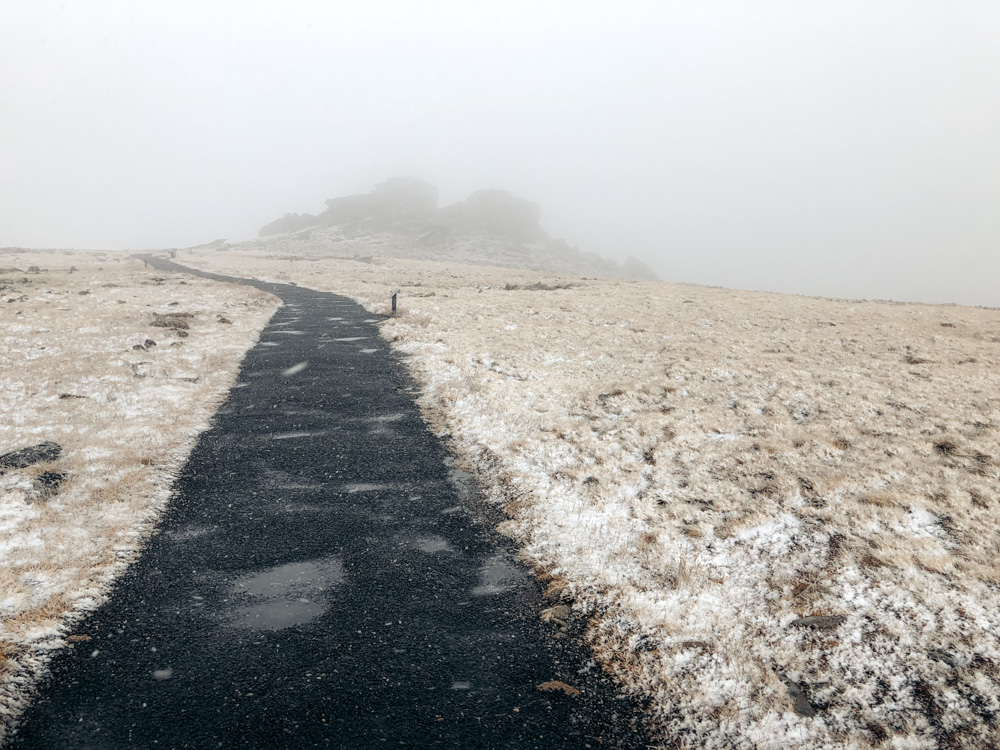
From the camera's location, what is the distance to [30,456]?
→ 39.0 feet

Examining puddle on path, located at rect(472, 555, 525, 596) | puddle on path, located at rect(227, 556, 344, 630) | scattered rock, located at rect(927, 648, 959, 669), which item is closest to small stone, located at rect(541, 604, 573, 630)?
puddle on path, located at rect(472, 555, 525, 596)

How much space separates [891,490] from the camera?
971cm

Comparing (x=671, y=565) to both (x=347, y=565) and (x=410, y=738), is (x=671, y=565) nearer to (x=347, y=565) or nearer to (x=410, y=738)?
(x=410, y=738)

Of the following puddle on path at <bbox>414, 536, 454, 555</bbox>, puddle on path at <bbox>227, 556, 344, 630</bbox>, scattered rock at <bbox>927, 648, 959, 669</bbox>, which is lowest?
puddle on path at <bbox>227, 556, 344, 630</bbox>

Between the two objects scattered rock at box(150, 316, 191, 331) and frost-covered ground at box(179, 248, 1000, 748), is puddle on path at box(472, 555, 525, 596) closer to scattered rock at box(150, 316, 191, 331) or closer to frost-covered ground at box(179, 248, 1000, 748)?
frost-covered ground at box(179, 248, 1000, 748)

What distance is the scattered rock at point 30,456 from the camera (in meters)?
11.6

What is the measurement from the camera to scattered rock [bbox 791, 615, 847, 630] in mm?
6918

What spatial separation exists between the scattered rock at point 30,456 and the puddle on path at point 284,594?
7.42m

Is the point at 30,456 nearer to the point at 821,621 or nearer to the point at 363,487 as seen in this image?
the point at 363,487

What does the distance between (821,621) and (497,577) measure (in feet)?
15.3

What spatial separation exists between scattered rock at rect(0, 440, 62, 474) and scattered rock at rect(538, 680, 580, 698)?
12.4 meters

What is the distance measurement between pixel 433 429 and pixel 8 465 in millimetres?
9664

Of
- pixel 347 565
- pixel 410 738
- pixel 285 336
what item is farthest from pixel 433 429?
pixel 285 336

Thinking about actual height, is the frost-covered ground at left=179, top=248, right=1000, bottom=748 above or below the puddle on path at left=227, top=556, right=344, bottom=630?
above
